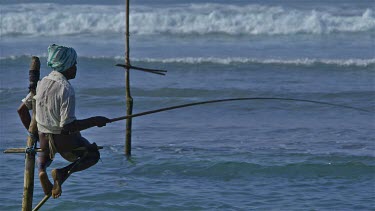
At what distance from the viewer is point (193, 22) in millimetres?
23859

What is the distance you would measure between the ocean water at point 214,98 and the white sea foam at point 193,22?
0.16ft

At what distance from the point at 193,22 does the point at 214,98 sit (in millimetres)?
8961

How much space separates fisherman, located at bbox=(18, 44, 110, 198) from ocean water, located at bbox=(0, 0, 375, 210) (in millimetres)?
2604

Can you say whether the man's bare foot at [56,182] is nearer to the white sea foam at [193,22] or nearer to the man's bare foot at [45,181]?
the man's bare foot at [45,181]

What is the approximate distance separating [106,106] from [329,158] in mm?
4696

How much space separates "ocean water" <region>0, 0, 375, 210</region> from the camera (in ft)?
30.7

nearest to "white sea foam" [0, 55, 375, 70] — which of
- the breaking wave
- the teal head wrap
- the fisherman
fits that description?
the breaking wave

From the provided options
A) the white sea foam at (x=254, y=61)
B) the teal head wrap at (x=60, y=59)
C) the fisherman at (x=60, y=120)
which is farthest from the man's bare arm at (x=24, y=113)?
the white sea foam at (x=254, y=61)

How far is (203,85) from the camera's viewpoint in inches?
647

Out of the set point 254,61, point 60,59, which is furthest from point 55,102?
point 254,61

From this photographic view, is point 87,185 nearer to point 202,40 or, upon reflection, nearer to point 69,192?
point 69,192

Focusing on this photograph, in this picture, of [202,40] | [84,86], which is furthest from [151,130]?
[202,40]

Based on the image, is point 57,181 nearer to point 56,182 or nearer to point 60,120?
point 56,182

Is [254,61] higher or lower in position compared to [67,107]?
lower
